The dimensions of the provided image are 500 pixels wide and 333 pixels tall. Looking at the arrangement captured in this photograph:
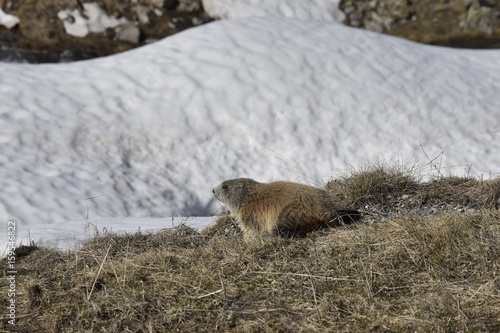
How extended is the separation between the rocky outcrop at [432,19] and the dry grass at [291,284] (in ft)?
55.4

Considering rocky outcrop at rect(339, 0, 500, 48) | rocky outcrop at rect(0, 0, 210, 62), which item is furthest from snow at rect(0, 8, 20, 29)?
rocky outcrop at rect(339, 0, 500, 48)

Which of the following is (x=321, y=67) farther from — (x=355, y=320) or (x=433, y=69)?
(x=355, y=320)

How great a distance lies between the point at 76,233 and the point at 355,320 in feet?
14.3

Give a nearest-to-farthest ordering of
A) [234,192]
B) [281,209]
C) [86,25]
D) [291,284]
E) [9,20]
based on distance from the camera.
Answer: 1. [291,284]
2. [281,209]
3. [234,192]
4. [9,20]
5. [86,25]

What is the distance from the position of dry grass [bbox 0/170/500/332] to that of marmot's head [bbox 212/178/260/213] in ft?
2.13

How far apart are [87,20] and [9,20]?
2213 millimetres

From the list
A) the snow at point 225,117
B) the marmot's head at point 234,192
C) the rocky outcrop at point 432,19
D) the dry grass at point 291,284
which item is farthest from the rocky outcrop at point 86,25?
the dry grass at point 291,284

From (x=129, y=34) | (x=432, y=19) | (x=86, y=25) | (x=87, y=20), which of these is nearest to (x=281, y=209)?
(x=129, y=34)

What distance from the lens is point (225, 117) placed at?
13.8 metres

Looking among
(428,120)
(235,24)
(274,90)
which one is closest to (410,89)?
(428,120)

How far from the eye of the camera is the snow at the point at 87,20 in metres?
21.7

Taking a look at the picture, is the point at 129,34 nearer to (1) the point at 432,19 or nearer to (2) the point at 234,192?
(1) the point at 432,19

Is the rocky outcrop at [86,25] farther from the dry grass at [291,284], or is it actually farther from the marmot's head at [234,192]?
the dry grass at [291,284]

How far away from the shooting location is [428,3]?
2412cm
